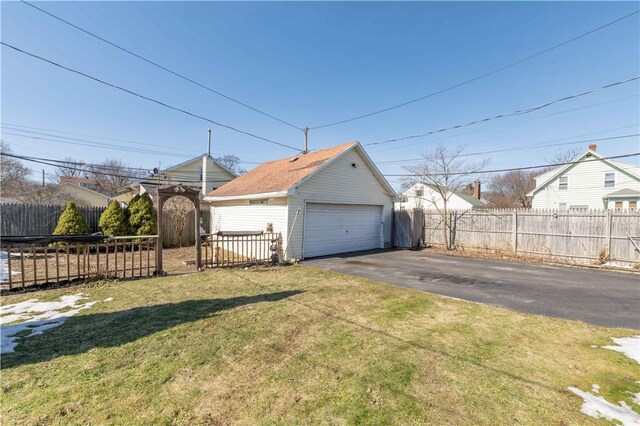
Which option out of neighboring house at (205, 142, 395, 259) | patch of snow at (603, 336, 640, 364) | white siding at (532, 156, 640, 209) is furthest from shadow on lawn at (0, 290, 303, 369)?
white siding at (532, 156, 640, 209)

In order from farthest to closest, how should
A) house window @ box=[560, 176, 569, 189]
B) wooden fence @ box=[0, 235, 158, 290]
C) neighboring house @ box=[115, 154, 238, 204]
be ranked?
house window @ box=[560, 176, 569, 189]
neighboring house @ box=[115, 154, 238, 204]
wooden fence @ box=[0, 235, 158, 290]

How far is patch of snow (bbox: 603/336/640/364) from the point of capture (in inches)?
151

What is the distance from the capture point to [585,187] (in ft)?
71.8

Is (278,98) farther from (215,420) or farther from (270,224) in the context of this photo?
(215,420)

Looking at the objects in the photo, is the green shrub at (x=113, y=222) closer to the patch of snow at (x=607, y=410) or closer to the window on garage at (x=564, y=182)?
the patch of snow at (x=607, y=410)

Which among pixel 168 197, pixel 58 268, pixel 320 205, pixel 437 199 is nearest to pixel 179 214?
pixel 168 197

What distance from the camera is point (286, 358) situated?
363cm

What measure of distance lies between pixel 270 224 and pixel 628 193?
974 inches

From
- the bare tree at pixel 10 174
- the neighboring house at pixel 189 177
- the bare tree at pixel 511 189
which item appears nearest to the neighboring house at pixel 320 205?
the neighboring house at pixel 189 177

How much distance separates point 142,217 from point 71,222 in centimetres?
275

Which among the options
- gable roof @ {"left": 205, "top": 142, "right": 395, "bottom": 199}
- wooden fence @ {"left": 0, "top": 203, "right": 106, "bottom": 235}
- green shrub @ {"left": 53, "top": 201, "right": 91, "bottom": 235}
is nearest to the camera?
gable roof @ {"left": 205, "top": 142, "right": 395, "bottom": 199}

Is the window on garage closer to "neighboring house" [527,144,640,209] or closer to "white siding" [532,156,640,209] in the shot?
"neighboring house" [527,144,640,209]

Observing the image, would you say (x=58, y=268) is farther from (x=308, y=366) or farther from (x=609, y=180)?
(x=609, y=180)

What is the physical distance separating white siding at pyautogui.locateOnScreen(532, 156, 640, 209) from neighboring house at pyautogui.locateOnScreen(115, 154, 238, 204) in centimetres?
2824
